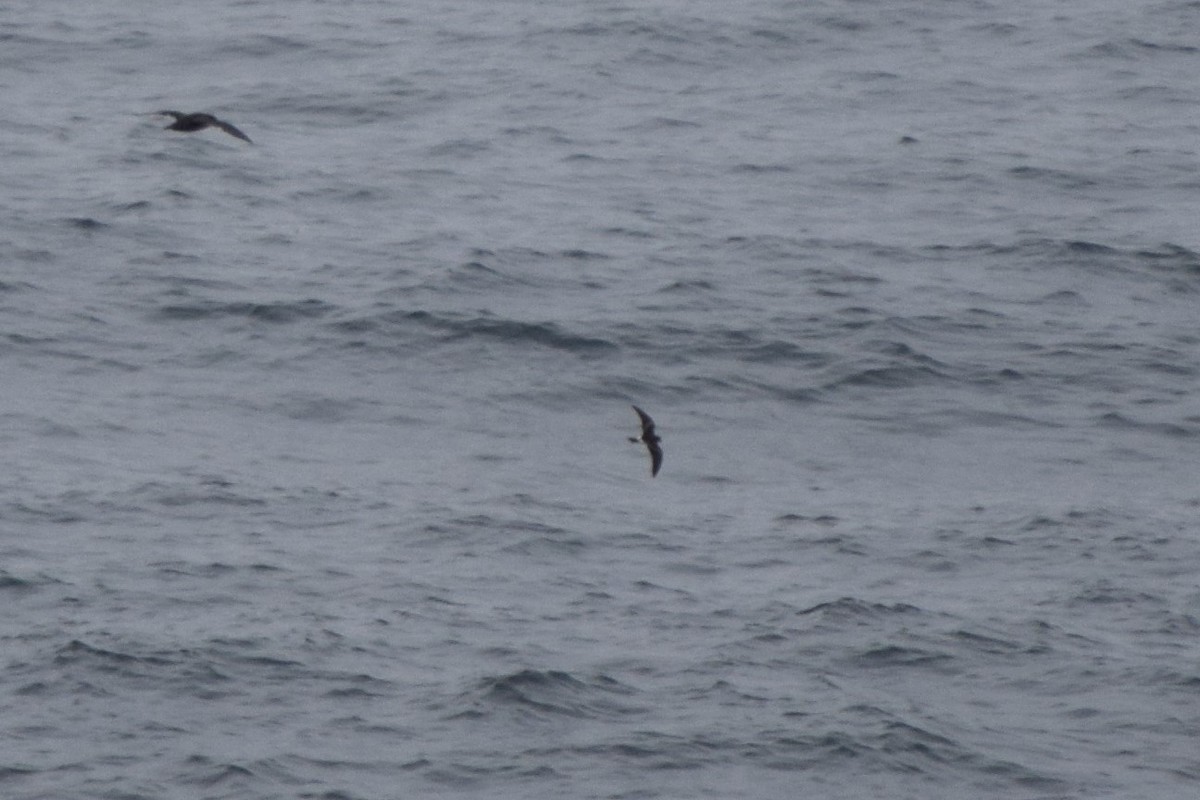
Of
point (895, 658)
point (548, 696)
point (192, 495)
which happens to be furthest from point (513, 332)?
point (548, 696)

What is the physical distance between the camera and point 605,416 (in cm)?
3112

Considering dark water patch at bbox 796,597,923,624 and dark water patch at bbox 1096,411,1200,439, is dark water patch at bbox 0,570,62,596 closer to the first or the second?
dark water patch at bbox 796,597,923,624

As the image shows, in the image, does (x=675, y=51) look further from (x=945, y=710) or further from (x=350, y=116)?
(x=945, y=710)

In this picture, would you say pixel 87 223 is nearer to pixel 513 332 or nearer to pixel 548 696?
pixel 513 332

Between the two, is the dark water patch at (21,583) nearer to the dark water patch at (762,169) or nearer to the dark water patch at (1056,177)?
the dark water patch at (762,169)

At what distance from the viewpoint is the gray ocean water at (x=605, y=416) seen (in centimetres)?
2442

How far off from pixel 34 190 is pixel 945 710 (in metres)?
18.4

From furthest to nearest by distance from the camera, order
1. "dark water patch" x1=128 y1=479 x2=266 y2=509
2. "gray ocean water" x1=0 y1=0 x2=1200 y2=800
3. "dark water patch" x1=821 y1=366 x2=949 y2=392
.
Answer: "dark water patch" x1=821 y1=366 x2=949 y2=392, "dark water patch" x1=128 y1=479 x2=266 y2=509, "gray ocean water" x1=0 y1=0 x2=1200 y2=800

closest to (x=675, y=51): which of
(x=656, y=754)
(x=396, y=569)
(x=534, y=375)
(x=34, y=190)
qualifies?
(x=34, y=190)

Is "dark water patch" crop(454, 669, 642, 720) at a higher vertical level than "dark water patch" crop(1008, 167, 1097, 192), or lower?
lower

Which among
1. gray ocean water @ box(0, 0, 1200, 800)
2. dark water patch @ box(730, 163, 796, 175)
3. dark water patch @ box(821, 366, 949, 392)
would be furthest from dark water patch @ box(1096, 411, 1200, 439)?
dark water patch @ box(730, 163, 796, 175)

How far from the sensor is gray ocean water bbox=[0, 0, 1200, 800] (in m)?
24.4

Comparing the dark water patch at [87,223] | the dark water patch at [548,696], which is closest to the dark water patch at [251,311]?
the dark water patch at [87,223]

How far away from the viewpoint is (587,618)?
26422 mm
